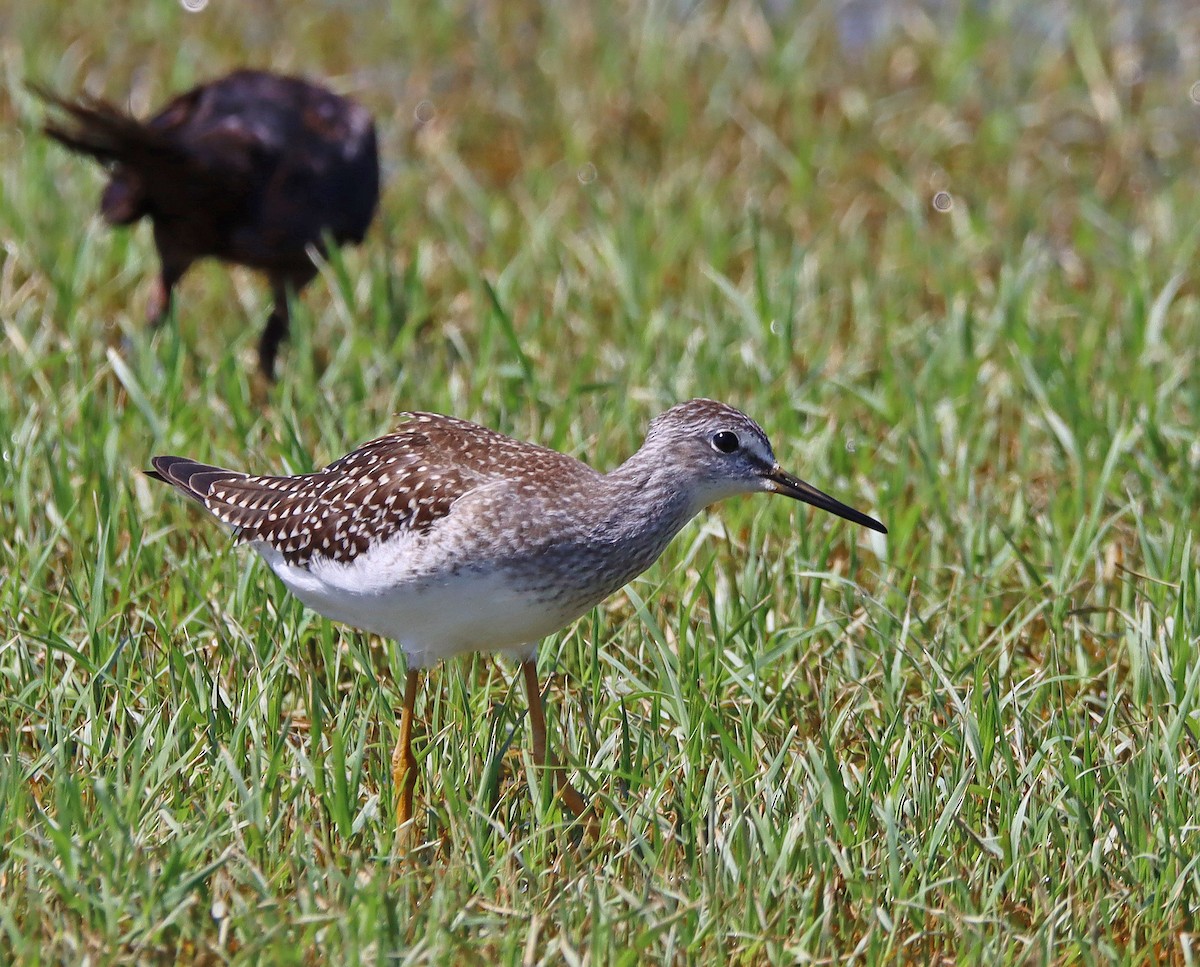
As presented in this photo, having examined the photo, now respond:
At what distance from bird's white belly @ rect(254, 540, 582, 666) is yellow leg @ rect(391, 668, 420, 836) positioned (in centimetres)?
7

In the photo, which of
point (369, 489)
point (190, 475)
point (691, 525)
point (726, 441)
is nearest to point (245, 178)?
point (190, 475)

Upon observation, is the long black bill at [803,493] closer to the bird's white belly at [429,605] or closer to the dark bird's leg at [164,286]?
the bird's white belly at [429,605]

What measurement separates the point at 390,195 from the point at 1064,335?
3.08m

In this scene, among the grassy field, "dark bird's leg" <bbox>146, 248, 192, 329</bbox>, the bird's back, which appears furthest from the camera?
"dark bird's leg" <bbox>146, 248, 192, 329</bbox>

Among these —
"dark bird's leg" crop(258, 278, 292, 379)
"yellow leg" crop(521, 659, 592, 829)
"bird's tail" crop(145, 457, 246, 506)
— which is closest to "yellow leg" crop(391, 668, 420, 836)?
"yellow leg" crop(521, 659, 592, 829)

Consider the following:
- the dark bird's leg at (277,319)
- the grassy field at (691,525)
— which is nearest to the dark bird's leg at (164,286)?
the grassy field at (691,525)

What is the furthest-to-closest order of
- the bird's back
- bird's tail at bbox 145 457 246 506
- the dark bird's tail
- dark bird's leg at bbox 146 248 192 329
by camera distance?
dark bird's leg at bbox 146 248 192 329 → the bird's back → the dark bird's tail → bird's tail at bbox 145 457 246 506

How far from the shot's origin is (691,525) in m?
5.21

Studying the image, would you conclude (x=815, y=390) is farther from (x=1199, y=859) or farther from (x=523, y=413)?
(x=1199, y=859)

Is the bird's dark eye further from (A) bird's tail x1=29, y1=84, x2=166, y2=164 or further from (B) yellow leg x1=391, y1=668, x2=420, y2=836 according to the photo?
(A) bird's tail x1=29, y1=84, x2=166, y2=164

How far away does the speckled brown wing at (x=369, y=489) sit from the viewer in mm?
4125

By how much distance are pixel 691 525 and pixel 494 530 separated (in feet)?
4.55

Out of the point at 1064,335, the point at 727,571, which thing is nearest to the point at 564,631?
the point at 727,571

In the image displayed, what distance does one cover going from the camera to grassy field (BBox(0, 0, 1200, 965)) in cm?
363
